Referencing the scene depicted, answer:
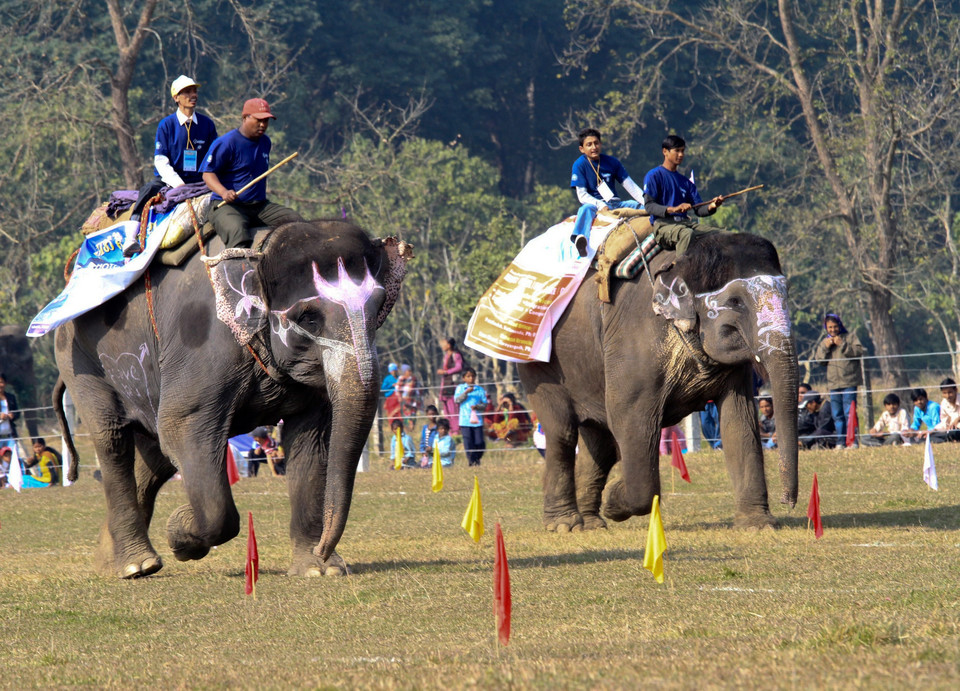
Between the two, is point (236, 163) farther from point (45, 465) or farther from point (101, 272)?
point (45, 465)

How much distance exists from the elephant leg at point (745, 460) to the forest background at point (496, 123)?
14.2 meters

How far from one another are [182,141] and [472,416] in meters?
10.00

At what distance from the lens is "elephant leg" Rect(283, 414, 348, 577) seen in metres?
9.48

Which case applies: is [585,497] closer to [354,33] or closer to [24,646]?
[24,646]

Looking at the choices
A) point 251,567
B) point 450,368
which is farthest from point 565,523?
point 450,368

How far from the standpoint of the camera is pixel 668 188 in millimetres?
11664

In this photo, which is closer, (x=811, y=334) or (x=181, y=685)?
(x=181, y=685)

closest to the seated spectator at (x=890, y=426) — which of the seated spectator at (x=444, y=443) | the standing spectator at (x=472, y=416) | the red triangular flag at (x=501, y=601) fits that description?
the standing spectator at (x=472, y=416)

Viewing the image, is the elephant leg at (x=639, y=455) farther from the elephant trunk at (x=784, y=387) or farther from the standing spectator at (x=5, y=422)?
the standing spectator at (x=5, y=422)

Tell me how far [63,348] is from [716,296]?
4721 millimetres

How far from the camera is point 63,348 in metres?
10.5

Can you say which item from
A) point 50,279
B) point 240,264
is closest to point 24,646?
point 240,264

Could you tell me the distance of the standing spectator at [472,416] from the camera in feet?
65.4

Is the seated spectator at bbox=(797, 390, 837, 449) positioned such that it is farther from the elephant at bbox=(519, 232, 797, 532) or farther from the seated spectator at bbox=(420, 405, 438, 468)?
the elephant at bbox=(519, 232, 797, 532)
